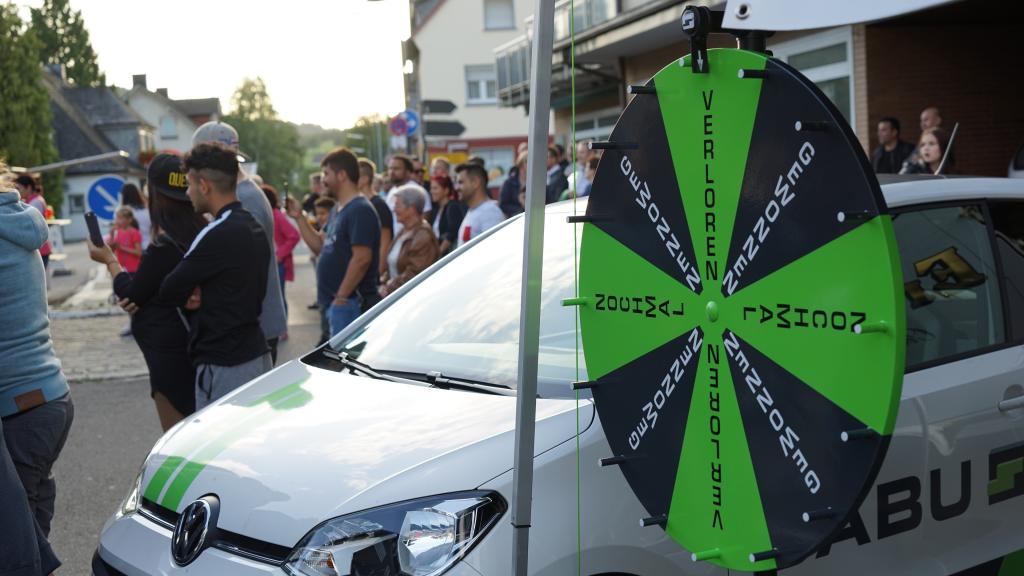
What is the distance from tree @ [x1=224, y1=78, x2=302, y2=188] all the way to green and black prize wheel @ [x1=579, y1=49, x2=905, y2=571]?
109369 millimetres

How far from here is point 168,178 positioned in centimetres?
527

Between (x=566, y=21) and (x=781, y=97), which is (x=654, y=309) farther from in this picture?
(x=566, y=21)

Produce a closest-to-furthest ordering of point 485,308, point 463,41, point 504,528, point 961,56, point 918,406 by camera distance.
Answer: point 504,528, point 918,406, point 485,308, point 961,56, point 463,41

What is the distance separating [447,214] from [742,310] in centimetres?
960

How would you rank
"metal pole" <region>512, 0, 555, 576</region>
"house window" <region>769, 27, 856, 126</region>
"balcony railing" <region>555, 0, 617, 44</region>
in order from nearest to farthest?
"metal pole" <region>512, 0, 555, 576</region>
"house window" <region>769, 27, 856, 126</region>
"balcony railing" <region>555, 0, 617, 44</region>

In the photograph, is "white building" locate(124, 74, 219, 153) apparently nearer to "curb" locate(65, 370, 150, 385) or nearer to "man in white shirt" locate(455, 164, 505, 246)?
"curb" locate(65, 370, 150, 385)

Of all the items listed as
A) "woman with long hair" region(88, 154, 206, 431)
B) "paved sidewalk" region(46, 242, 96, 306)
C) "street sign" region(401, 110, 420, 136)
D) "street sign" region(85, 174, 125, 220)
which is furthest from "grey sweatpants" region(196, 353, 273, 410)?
"street sign" region(401, 110, 420, 136)

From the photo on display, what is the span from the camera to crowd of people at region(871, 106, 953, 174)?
8922 millimetres

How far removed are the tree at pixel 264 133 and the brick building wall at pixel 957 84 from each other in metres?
98.3

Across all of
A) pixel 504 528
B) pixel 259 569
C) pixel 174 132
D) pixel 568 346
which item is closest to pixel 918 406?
pixel 568 346

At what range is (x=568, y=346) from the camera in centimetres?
341

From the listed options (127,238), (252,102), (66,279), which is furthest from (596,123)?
(252,102)

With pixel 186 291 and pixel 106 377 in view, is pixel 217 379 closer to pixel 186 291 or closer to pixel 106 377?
pixel 186 291

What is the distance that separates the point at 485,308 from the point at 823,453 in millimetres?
1972
